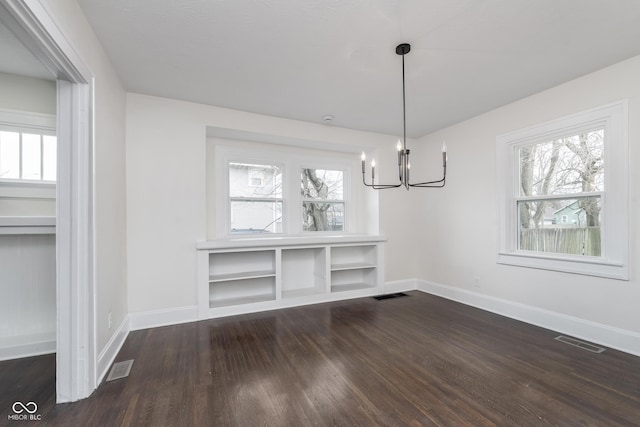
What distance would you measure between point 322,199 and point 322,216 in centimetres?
29

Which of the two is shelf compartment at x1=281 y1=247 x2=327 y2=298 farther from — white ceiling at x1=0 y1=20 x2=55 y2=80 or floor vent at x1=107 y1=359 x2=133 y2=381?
white ceiling at x1=0 y1=20 x2=55 y2=80

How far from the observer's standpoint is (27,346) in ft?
7.76

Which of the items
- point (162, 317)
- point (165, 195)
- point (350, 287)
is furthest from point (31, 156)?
point (350, 287)

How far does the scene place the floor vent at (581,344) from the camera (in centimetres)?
251

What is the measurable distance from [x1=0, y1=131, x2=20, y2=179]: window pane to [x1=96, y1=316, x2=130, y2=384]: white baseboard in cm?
166

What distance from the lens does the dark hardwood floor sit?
66.7 inches

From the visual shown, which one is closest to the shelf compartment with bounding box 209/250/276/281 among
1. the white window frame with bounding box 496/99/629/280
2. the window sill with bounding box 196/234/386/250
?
the window sill with bounding box 196/234/386/250

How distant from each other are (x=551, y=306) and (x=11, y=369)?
505 cm

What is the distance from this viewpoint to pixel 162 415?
1707mm

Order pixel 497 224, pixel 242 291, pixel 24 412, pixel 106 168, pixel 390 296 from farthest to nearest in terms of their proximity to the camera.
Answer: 1. pixel 390 296
2. pixel 242 291
3. pixel 497 224
4. pixel 106 168
5. pixel 24 412

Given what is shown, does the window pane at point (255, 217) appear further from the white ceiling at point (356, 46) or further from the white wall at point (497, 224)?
the white wall at point (497, 224)

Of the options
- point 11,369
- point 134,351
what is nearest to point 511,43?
point 134,351

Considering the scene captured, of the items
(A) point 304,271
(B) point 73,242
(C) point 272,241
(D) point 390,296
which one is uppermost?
(B) point 73,242

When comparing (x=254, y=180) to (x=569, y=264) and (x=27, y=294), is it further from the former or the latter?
(x=569, y=264)
